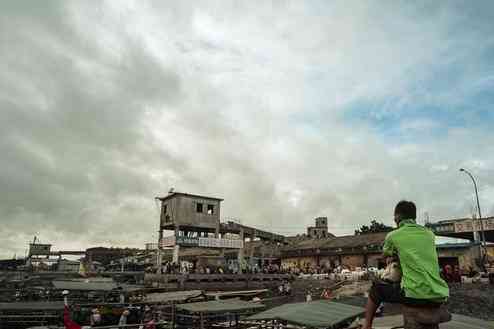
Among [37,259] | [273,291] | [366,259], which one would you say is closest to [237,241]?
[273,291]

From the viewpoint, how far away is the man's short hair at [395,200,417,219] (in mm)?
4383

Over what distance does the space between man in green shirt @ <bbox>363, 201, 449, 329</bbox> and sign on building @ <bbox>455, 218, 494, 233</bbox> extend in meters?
42.0

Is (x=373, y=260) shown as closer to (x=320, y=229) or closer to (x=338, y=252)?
(x=338, y=252)

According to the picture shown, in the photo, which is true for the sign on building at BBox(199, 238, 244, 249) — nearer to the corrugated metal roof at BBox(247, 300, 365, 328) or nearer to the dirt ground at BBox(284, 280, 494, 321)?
the dirt ground at BBox(284, 280, 494, 321)

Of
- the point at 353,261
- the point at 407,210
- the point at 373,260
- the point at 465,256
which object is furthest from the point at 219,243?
the point at 407,210

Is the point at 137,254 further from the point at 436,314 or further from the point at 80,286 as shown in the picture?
the point at 436,314

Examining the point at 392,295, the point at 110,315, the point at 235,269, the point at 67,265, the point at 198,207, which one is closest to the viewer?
the point at 392,295

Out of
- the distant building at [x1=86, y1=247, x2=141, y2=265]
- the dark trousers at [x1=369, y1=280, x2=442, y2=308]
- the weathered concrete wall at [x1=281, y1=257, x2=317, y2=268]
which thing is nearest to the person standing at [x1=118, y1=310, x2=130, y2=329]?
the dark trousers at [x1=369, y1=280, x2=442, y2=308]

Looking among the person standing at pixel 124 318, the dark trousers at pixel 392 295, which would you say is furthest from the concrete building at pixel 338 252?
the dark trousers at pixel 392 295

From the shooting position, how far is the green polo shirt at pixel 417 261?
3852 millimetres

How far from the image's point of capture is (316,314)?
9.45 metres

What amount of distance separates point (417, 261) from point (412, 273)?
14 cm

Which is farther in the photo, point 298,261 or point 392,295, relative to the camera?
point 298,261

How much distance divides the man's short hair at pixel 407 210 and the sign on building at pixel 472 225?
41751 millimetres
